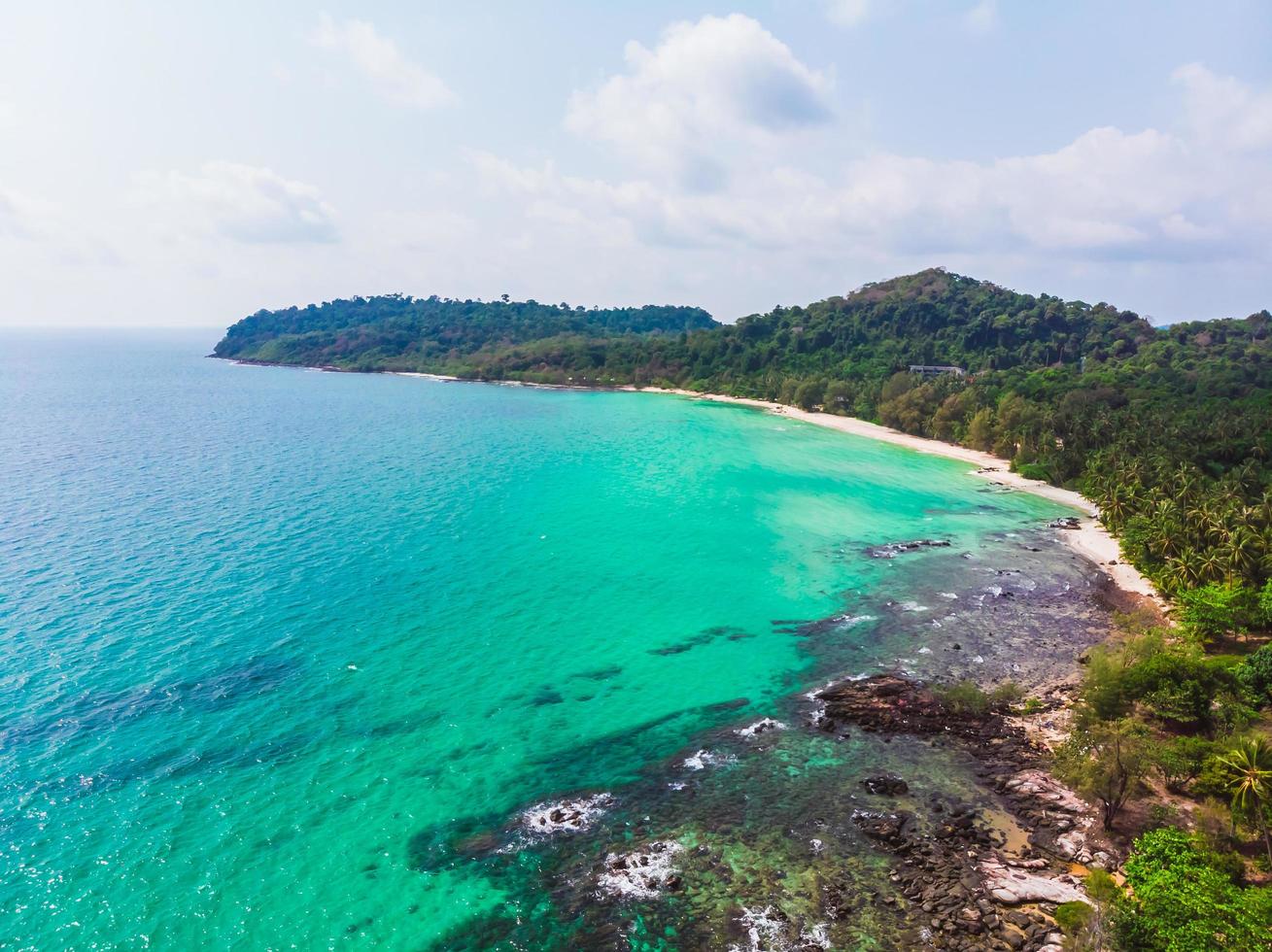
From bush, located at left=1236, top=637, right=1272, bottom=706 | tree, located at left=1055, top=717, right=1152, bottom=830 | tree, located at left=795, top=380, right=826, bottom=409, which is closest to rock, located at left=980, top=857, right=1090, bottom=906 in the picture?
tree, located at left=1055, top=717, right=1152, bottom=830

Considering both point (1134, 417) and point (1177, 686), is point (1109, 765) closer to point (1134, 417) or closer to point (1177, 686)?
point (1177, 686)

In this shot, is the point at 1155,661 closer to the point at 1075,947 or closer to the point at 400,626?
the point at 1075,947

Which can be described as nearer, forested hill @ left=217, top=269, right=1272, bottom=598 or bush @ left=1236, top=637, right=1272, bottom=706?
bush @ left=1236, top=637, right=1272, bottom=706

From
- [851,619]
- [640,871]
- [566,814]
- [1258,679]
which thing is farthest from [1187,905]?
[851,619]

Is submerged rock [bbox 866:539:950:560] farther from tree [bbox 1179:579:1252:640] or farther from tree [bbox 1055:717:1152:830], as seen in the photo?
tree [bbox 1055:717:1152:830]

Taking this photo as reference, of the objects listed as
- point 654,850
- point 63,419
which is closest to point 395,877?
point 654,850

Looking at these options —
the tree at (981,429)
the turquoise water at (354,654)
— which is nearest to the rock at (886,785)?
the turquoise water at (354,654)
